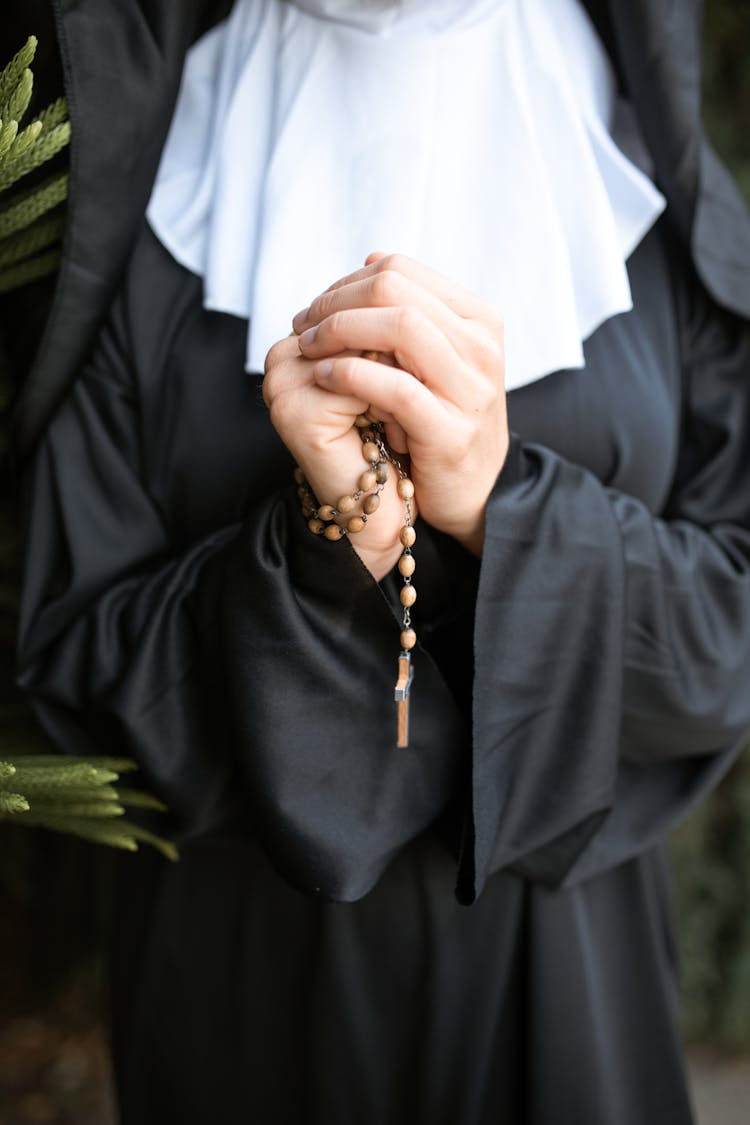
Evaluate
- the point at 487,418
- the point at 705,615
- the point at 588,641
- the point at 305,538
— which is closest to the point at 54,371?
the point at 305,538

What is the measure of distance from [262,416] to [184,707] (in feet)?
0.98

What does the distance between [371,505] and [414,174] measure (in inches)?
15.0

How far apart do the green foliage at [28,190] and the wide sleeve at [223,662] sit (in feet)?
0.37

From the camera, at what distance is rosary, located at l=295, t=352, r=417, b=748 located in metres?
0.77

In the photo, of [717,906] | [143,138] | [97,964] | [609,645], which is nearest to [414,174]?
[143,138]

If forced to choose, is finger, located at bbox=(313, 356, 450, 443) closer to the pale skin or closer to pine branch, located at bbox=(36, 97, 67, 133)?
the pale skin

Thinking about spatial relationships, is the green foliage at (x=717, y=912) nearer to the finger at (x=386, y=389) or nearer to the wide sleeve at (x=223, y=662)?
the wide sleeve at (x=223, y=662)

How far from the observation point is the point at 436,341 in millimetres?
721

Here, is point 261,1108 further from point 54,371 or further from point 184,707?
point 54,371

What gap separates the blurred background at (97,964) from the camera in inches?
86.4

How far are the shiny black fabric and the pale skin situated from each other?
3.0 inches

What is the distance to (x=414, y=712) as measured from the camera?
37.0 inches

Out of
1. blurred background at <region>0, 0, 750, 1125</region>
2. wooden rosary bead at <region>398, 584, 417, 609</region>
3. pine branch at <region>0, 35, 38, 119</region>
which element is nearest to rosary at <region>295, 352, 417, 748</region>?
wooden rosary bead at <region>398, 584, 417, 609</region>

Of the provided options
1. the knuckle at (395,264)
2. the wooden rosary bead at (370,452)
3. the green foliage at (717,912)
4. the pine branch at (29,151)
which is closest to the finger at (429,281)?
the knuckle at (395,264)
